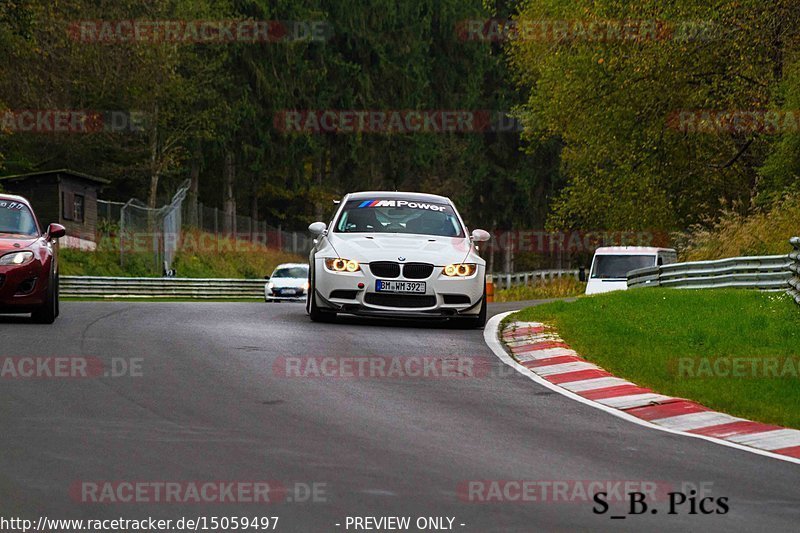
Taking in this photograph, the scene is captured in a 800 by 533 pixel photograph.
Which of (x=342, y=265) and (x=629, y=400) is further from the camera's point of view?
(x=342, y=265)

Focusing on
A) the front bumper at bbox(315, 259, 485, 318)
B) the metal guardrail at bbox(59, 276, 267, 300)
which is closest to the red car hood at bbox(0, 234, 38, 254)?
the front bumper at bbox(315, 259, 485, 318)

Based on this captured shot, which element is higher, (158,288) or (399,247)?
(399,247)

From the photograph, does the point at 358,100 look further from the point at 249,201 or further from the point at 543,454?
the point at 543,454

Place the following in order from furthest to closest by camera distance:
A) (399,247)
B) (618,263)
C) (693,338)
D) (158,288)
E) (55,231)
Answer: (158,288)
(618,263)
(55,231)
(399,247)
(693,338)

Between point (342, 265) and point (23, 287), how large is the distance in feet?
12.6

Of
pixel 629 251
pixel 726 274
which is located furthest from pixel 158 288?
pixel 726 274

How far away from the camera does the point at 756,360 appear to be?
1304cm

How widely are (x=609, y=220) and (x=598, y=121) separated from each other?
5.29m

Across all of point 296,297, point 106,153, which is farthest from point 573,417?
point 106,153

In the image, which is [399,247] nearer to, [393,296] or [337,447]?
[393,296]

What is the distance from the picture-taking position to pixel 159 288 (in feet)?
145

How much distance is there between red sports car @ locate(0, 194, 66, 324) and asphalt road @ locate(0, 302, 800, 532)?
2.96m

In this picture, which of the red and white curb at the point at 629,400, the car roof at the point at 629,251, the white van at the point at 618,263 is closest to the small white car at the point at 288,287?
the white van at the point at 618,263

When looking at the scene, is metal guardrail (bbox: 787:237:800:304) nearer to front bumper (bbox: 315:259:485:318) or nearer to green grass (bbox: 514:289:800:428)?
green grass (bbox: 514:289:800:428)
